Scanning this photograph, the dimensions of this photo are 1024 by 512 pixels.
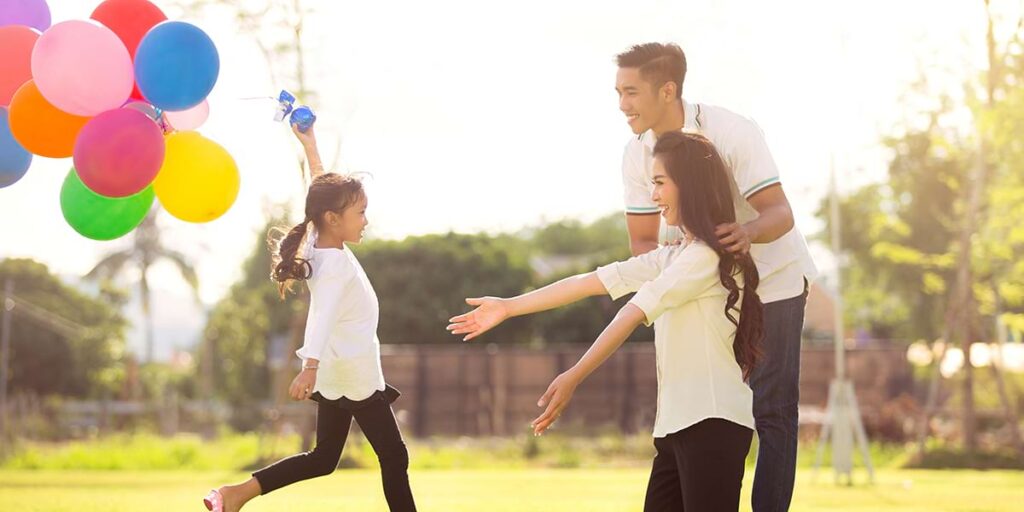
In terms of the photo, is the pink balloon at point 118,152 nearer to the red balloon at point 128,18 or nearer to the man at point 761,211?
the red balloon at point 128,18

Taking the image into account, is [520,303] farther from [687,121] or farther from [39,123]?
[39,123]

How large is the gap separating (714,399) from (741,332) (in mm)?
229

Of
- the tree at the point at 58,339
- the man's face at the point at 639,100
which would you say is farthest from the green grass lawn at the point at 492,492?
the tree at the point at 58,339

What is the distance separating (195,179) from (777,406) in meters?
3.13

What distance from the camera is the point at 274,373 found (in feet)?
117

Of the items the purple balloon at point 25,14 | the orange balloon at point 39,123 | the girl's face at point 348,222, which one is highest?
the purple balloon at point 25,14

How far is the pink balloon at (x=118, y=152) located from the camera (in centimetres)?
609

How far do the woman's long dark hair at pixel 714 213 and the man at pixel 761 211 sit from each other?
1.54 feet

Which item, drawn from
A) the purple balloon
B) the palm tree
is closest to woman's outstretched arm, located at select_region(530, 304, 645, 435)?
the purple balloon

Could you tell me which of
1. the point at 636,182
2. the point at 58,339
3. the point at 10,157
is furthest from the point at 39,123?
the point at 58,339

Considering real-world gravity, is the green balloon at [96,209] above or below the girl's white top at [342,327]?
above

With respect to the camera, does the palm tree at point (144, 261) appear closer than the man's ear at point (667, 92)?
No

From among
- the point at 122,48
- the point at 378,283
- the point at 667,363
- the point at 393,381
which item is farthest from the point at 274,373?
the point at 667,363

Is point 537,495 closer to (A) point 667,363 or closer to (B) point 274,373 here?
(A) point 667,363
